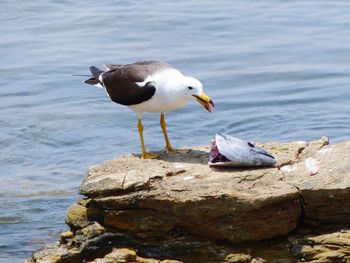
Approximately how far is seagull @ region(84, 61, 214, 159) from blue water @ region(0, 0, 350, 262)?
180cm

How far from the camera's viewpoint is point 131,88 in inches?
349

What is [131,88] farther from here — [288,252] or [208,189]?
[288,252]

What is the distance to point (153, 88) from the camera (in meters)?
8.66

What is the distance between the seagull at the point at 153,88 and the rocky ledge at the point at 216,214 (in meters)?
0.69

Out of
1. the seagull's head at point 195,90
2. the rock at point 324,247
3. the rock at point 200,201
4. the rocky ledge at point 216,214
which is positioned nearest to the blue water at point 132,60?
the rocky ledge at point 216,214

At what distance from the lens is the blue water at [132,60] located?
11.8 m

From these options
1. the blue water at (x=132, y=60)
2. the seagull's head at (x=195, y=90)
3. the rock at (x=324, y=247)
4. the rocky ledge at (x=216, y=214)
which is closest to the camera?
the rock at (x=324, y=247)

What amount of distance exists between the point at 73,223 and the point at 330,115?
6028mm

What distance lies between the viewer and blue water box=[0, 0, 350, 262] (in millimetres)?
11843

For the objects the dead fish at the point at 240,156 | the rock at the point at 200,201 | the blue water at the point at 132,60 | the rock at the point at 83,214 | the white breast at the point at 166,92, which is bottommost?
the blue water at the point at 132,60

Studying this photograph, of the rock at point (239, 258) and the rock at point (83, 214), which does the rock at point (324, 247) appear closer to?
the rock at point (239, 258)

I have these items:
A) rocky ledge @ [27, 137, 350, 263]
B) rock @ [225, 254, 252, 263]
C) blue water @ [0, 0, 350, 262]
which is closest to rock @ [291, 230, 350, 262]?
rocky ledge @ [27, 137, 350, 263]

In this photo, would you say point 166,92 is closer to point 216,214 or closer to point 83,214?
point 83,214

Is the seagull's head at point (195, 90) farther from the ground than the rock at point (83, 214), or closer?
farther from the ground
